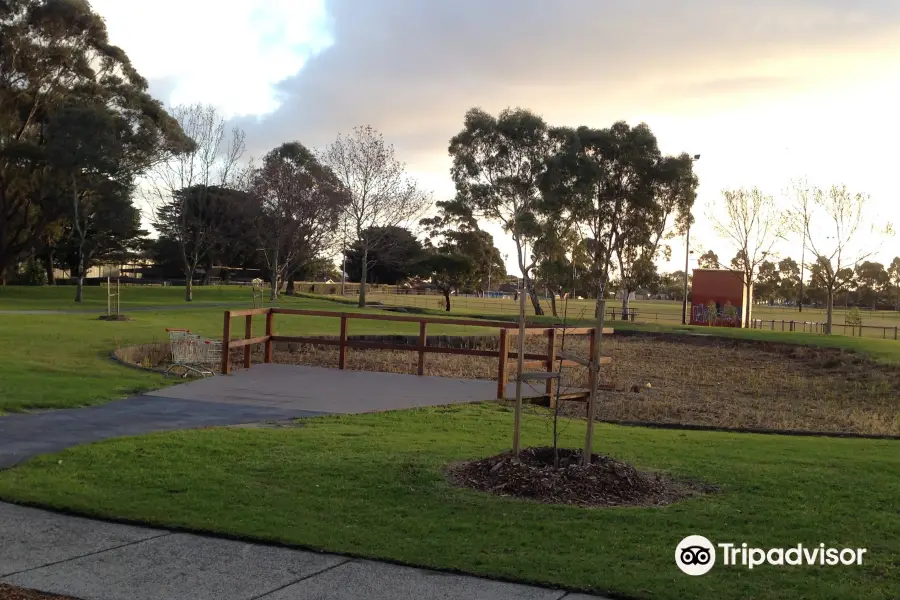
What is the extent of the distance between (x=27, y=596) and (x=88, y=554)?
750 mm

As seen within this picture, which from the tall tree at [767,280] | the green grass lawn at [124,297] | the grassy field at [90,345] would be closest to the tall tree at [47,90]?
the green grass lawn at [124,297]

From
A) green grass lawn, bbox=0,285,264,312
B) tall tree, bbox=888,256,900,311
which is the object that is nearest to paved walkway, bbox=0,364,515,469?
green grass lawn, bbox=0,285,264,312

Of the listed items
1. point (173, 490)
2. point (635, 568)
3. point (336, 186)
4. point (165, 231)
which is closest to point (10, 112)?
point (336, 186)

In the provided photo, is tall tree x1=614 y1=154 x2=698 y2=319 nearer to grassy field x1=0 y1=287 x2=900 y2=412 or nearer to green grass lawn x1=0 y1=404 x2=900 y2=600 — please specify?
grassy field x1=0 y1=287 x2=900 y2=412

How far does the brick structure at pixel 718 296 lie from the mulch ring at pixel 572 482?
46354mm

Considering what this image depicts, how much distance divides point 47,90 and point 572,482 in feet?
159

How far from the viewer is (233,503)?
20.7 feet

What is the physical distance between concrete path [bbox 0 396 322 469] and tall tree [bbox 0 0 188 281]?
38.4 m

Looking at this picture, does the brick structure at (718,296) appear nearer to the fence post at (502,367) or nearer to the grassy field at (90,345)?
the grassy field at (90,345)

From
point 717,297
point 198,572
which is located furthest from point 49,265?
point 198,572

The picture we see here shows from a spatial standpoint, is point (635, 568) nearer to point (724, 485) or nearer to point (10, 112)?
point (724, 485)

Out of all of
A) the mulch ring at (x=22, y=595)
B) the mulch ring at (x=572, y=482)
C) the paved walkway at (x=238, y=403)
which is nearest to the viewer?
the mulch ring at (x=22, y=595)

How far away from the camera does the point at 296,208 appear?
2025 inches

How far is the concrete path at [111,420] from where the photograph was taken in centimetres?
860
